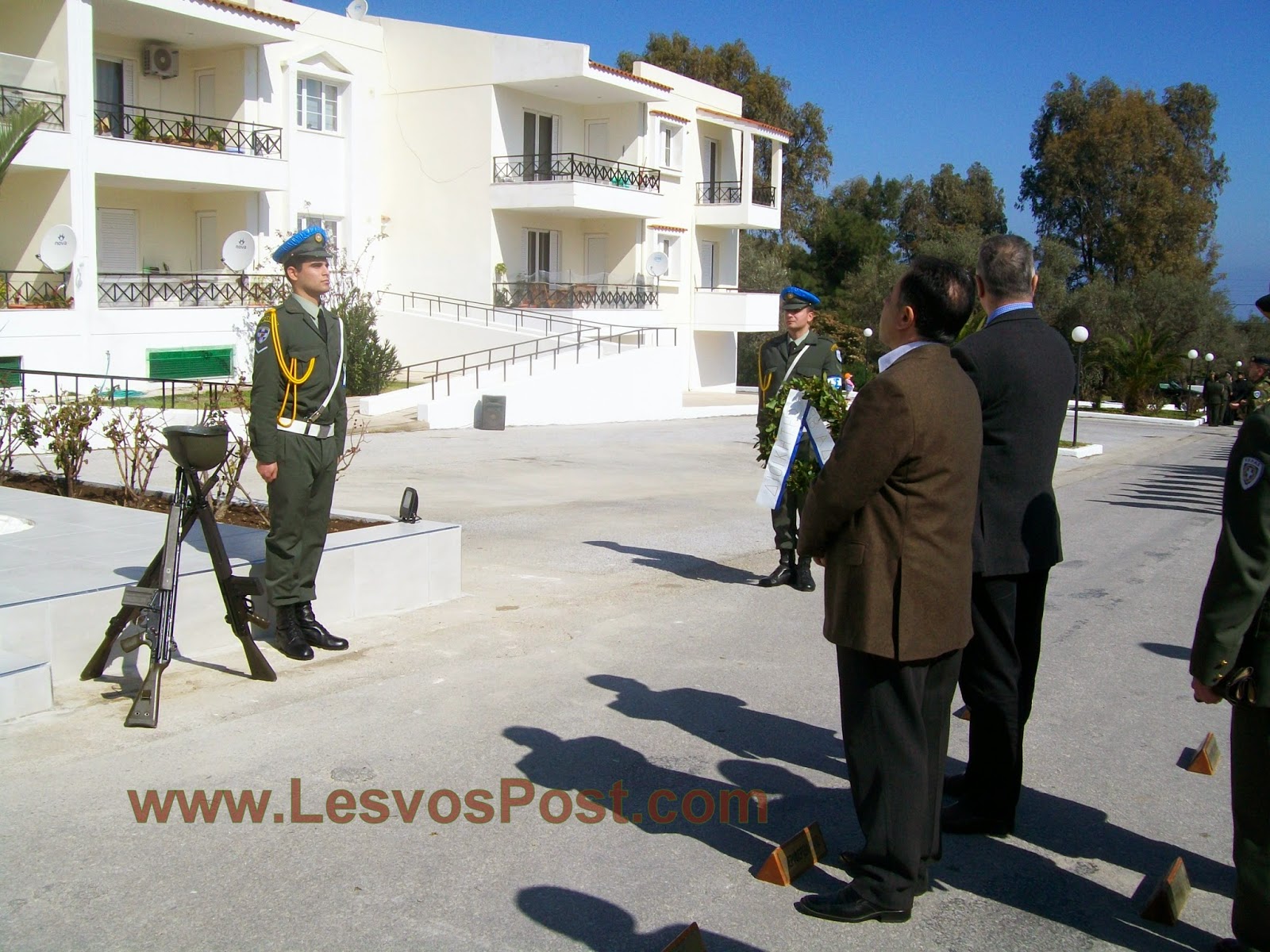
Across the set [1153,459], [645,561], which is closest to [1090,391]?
[1153,459]

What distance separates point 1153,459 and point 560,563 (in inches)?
770

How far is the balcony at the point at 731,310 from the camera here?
125 feet

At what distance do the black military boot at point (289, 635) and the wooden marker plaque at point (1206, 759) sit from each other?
4.36 metres

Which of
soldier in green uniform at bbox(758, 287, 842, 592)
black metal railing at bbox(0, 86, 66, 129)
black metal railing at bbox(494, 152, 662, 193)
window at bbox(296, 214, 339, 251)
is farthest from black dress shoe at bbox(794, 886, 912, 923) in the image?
black metal railing at bbox(494, 152, 662, 193)

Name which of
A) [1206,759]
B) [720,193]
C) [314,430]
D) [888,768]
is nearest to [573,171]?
[720,193]

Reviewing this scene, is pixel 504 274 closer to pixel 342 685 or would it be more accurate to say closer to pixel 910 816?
pixel 342 685

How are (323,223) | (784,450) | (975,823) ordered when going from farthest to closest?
(323,223) → (784,450) → (975,823)

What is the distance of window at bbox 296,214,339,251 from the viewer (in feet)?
93.0

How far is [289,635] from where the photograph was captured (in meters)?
6.20

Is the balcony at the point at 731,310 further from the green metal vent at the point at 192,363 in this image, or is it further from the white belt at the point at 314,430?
the white belt at the point at 314,430

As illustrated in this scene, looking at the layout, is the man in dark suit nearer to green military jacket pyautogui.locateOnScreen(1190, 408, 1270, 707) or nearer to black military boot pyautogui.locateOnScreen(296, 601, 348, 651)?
green military jacket pyautogui.locateOnScreen(1190, 408, 1270, 707)

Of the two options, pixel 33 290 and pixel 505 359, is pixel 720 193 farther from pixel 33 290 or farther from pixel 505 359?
pixel 33 290

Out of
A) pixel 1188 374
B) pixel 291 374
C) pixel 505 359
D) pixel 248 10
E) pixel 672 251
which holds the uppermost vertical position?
pixel 248 10

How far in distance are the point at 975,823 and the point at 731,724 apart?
1.43m
